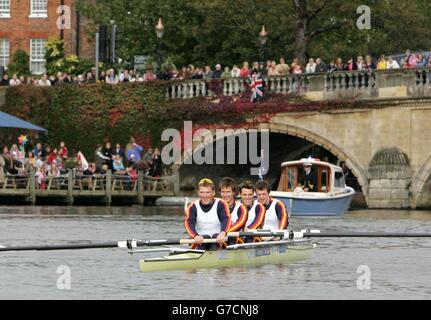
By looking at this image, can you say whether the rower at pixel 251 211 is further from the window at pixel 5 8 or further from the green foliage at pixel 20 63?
the window at pixel 5 8

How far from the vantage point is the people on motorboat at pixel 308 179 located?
5581 centimetres

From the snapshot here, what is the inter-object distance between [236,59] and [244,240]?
3625cm

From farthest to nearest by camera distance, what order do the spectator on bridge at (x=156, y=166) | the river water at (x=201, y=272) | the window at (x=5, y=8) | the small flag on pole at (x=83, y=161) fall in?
the window at (x=5, y=8), the spectator on bridge at (x=156, y=166), the small flag on pole at (x=83, y=161), the river water at (x=201, y=272)

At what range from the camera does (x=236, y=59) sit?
71750 millimetres

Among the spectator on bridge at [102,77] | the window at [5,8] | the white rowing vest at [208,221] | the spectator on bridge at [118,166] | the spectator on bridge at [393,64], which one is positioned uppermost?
the window at [5,8]

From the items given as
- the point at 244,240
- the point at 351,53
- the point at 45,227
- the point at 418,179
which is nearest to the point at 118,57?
the point at 351,53

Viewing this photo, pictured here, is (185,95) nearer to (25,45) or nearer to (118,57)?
(118,57)

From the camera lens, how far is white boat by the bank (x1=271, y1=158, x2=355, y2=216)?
2151 inches

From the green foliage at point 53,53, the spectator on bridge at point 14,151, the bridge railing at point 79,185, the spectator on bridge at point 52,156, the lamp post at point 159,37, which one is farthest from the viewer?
the green foliage at point 53,53

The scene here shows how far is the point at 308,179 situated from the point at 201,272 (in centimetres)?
2245

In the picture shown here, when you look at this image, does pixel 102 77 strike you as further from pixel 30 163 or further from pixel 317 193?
pixel 317 193

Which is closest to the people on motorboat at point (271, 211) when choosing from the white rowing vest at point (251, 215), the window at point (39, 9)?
the white rowing vest at point (251, 215)

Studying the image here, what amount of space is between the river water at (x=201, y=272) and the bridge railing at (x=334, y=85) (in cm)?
1014

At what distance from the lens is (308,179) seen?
56.2 metres
